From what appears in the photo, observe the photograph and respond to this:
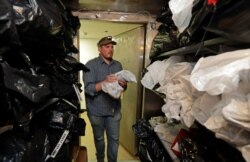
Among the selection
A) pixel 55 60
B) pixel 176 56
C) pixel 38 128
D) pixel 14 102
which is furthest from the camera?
pixel 176 56

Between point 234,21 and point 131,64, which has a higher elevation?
point 234,21

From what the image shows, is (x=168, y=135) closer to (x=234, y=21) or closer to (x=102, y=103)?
(x=102, y=103)

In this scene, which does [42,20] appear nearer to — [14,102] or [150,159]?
[14,102]

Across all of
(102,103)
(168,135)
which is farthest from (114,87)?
(168,135)

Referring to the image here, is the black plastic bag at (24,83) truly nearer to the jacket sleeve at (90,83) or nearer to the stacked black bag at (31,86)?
the stacked black bag at (31,86)

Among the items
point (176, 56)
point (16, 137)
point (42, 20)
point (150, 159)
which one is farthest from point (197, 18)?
point (150, 159)

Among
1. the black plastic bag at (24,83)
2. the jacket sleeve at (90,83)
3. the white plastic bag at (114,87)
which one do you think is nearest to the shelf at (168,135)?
the white plastic bag at (114,87)

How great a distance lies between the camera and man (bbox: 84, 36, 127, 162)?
2.54 metres

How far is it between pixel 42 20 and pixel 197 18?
62 centimetres

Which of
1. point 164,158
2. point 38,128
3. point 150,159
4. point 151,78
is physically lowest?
point 150,159

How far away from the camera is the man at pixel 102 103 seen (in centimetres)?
254

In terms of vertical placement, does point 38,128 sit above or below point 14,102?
below

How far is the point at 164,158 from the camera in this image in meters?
1.79

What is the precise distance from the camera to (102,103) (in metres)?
2.54
